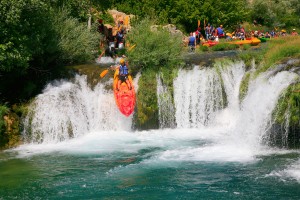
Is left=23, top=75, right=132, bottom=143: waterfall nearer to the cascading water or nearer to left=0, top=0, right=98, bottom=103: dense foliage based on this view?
the cascading water

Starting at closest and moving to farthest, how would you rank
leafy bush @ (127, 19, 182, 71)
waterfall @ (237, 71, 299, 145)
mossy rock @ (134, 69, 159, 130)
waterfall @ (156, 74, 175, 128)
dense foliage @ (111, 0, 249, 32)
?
waterfall @ (237, 71, 299, 145), mossy rock @ (134, 69, 159, 130), waterfall @ (156, 74, 175, 128), leafy bush @ (127, 19, 182, 71), dense foliage @ (111, 0, 249, 32)

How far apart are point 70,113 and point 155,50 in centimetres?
395

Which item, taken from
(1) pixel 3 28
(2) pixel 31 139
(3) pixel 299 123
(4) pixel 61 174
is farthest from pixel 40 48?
(3) pixel 299 123

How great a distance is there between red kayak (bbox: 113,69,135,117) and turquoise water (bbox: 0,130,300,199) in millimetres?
1330

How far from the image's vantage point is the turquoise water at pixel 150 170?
409 inches

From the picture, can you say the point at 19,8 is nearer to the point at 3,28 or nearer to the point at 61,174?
the point at 3,28

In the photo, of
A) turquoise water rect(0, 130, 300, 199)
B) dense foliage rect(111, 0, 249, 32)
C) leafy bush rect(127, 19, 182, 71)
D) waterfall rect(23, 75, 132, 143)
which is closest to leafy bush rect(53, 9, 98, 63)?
waterfall rect(23, 75, 132, 143)

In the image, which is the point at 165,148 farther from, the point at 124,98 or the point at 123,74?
the point at 123,74

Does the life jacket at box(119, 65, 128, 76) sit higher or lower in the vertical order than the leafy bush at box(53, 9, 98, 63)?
lower

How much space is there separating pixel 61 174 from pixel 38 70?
22.2ft

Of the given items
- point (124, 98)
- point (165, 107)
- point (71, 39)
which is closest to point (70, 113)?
point (124, 98)

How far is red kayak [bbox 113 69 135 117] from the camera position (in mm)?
16438

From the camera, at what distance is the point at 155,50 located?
17.7 m

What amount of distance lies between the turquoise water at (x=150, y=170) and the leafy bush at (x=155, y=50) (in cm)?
337
